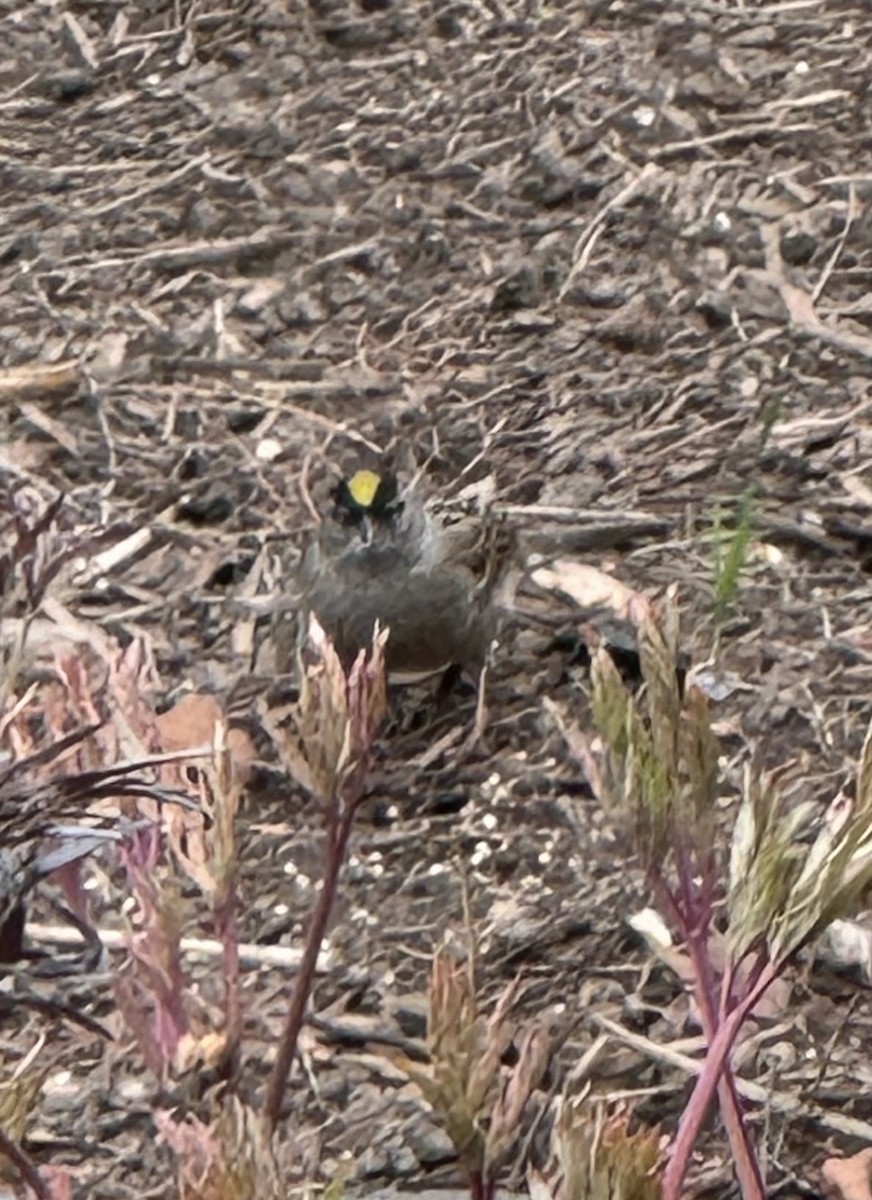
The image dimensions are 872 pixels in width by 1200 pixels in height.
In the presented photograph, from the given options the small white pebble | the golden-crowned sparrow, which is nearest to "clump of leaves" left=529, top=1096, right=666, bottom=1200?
the golden-crowned sparrow

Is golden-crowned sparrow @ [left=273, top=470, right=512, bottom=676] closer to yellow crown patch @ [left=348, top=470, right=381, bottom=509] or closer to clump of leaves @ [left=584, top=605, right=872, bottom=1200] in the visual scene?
yellow crown patch @ [left=348, top=470, right=381, bottom=509]

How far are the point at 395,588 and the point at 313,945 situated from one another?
1.38m

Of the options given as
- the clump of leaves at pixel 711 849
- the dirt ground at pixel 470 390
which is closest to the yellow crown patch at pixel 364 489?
the dirt ground at pixel 470 390

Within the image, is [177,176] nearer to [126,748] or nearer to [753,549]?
[753,549]

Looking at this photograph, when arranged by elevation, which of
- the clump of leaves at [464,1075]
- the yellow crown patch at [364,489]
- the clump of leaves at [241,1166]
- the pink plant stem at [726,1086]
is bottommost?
the yellow crown patch at [364,489]

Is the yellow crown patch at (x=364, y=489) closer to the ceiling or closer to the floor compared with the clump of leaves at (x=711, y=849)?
closer to the floor

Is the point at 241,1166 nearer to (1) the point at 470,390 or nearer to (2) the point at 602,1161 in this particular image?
(2) the point at 602,1161

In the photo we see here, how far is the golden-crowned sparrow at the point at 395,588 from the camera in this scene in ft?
10.0

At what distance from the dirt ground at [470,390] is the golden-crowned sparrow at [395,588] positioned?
0.27 feet

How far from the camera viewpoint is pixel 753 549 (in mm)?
3268

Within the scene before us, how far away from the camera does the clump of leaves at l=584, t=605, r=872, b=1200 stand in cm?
130

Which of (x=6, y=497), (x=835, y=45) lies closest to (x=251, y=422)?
(x=835, y=45)

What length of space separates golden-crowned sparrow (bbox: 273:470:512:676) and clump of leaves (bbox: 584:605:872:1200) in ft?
4.74

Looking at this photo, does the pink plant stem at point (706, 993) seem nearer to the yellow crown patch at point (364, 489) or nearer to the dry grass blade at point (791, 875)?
the dry grass blade at point (791, 875)
